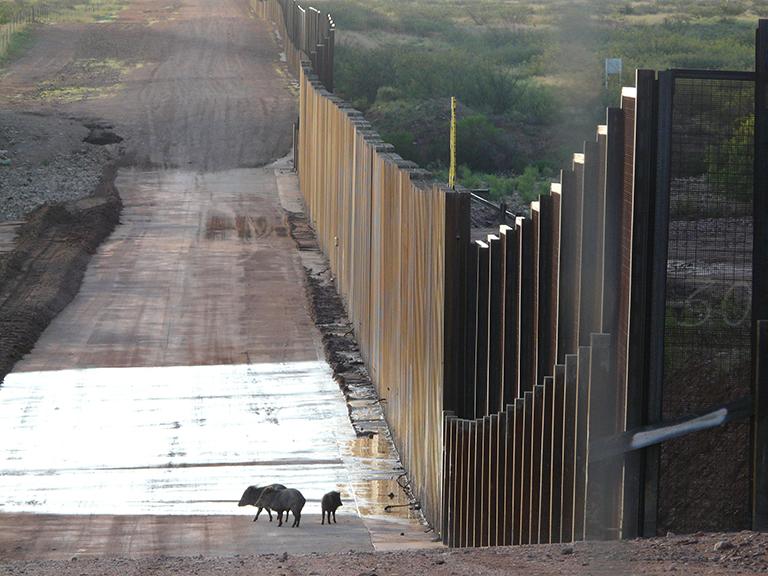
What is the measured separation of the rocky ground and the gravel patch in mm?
23661

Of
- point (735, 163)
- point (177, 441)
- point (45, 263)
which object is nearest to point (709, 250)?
point (735, 163)

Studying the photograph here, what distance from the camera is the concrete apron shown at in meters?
11.3

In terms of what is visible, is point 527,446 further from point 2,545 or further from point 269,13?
point 269,13

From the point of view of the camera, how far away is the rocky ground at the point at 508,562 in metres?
6.12

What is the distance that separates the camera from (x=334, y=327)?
2022cm

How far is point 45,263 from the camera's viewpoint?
81.3ft

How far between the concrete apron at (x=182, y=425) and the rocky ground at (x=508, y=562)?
2.28 metres

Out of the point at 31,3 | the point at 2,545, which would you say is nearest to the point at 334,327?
the point at 2,545

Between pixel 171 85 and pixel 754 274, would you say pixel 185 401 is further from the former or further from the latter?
pixel 171 85

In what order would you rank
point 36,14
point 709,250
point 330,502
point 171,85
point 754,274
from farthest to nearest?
point 36,14, point 171,85, point 330,502, point 709,250, point 754,274

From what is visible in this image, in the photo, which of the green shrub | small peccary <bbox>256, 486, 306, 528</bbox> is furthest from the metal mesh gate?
small peccary <bbox>256, 486, 306, 528</bbox>

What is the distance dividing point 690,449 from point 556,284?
89.4 inches

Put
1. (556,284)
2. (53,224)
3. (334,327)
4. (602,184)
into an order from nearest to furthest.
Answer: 1. (602,184)
2. (556,284)
3. (334,327)
4. (53,224)

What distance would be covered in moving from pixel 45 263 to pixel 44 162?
14.3 m
